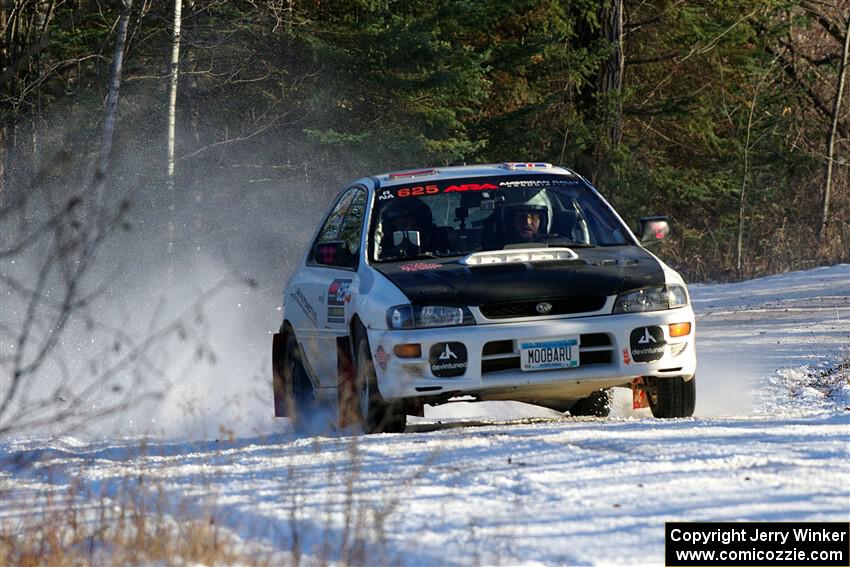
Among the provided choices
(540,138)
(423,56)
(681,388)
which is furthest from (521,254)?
(540,138)

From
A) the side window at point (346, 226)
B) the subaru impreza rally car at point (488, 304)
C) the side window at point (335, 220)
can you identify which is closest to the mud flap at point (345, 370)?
the subaru impreza rally car at point (488, 304)

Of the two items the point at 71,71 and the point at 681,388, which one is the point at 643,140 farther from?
the point at 681,388

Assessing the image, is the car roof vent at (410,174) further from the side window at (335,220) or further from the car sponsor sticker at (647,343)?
the car sponsor sticker at (647,343)

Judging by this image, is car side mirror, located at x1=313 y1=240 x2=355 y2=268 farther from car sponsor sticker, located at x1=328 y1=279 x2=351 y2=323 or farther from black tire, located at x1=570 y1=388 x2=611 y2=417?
black tire, located at x1=570 y1=388 x2=611 y2=417

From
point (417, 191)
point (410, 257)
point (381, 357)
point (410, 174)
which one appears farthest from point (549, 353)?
point (410, 174)

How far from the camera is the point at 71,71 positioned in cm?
2819

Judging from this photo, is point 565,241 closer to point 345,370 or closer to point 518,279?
point 518,279

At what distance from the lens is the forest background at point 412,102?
25281mm

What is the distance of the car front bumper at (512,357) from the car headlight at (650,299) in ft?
0.15

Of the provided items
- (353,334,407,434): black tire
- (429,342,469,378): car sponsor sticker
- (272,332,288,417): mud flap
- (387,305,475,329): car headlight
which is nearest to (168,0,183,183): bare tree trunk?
(272,332,288,417): mud flap

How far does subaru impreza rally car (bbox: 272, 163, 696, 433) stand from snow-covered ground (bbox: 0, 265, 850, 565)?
12.5 inches

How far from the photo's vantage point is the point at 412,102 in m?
25.6

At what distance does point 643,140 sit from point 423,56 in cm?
836

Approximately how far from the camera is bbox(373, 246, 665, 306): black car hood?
8.38 m
